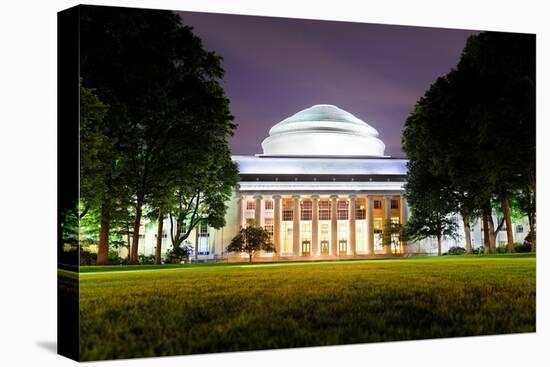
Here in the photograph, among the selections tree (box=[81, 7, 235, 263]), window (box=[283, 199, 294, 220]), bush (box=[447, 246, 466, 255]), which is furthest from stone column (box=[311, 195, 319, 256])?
bush (box=[447, 246, 466, 255])

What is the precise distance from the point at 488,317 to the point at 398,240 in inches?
111

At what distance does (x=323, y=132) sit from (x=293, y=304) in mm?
4489

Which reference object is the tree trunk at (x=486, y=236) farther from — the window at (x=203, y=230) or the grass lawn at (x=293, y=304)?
the window at (x=203, y=230)

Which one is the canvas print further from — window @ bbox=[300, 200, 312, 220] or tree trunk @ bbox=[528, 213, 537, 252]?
window @ bbox=[300, 200, 312, 220]

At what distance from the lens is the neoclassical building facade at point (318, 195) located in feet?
63.3

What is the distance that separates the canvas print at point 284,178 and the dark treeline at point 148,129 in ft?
0.18

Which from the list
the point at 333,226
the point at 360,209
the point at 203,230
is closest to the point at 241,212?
the point at 203,230

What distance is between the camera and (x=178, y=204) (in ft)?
69.7

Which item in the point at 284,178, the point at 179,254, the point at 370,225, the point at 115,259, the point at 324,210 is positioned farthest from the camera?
the point at 324,210

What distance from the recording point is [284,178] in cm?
2323

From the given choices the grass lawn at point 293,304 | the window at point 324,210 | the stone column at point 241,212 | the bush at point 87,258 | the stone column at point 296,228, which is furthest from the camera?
the window at point 324,210

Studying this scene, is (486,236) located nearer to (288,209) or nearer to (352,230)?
(352,230)

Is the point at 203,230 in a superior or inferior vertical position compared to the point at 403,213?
inferior

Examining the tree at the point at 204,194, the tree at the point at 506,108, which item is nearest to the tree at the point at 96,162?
the tree at the point at 204,194
